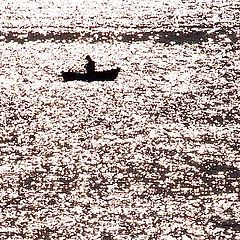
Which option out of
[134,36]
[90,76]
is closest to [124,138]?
[90,76]

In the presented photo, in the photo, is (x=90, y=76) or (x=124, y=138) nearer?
(x=124, y=138)

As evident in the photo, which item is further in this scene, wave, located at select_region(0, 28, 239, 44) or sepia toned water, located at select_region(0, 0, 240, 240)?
wave, located at select_region(0, 28, 239, 44)

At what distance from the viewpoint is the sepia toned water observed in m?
38.8

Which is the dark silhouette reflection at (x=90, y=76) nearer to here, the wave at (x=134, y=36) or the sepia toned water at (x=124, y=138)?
the sepia toned water at (x=124, y=138)

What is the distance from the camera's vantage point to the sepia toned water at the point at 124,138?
3884 cm

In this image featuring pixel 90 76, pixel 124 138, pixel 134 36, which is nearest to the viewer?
pixel 124 138

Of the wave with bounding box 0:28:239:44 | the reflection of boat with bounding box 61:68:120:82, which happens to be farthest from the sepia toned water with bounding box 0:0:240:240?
the reflection of boat with bounding box 61:68:120:82

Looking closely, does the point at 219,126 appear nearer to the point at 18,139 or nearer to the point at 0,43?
the point at 18,139

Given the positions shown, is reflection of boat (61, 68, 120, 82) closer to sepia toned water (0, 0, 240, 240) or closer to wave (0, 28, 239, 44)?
sepia toned water (0, 0, 240, 240)

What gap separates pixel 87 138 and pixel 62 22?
66.6 m

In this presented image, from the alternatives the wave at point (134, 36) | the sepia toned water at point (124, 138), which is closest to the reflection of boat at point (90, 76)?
the sepia toned water at point (124, 138)

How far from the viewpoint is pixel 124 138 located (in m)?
52.7

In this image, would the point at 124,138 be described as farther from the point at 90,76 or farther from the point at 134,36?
the point at 134,36

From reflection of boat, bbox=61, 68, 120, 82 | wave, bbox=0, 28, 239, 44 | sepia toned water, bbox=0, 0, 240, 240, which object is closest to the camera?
sepia toned water, bbox=0, 0, 240, 240
